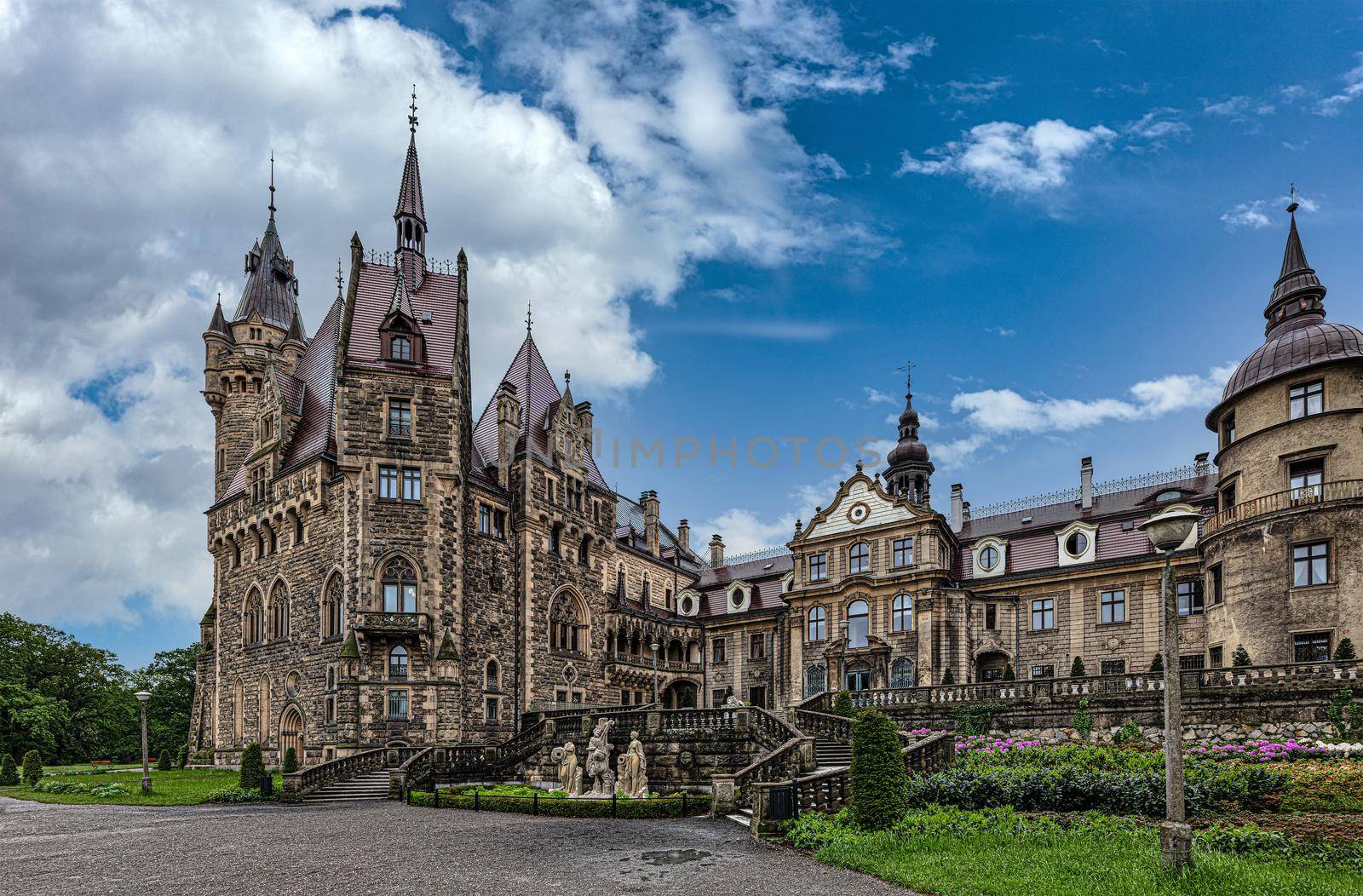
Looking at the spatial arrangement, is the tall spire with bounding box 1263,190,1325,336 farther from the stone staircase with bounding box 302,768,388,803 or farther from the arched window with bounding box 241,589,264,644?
the arched window with bounding box 241,589,264,644

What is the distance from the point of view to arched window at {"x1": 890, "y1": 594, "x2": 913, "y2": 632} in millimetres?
41188

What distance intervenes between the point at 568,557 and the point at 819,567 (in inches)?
504

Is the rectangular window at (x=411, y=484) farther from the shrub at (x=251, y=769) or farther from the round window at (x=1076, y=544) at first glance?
the round window at (x=1076, y=544)

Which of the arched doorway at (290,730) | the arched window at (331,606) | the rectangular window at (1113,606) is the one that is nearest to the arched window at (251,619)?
the arched doorway at (290,730)

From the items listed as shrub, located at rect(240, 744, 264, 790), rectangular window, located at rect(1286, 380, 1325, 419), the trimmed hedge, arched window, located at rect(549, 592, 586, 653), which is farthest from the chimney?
rectangular window, located at rect(1286, 380, 1325, 419)

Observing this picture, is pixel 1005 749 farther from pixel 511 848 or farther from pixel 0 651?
pixel 0 651

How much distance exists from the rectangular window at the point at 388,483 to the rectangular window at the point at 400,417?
1485 millimetres

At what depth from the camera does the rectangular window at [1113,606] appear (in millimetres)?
37531

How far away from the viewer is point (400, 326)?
123 feet

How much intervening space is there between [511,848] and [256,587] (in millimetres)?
28442

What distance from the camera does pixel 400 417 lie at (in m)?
36.5

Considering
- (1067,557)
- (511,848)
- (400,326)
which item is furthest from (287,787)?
(1067,557)

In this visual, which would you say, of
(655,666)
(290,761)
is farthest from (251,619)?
(655,666)

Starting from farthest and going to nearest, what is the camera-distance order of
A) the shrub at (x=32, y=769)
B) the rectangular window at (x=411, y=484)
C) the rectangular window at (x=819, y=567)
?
the rectangular window at (x=819, y=567)
the shrub at (x=32, y=769)
the rectangular window at (x=411, y=484)
